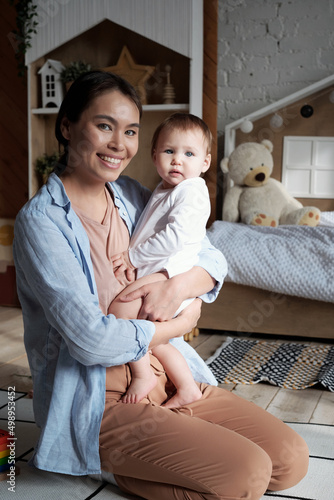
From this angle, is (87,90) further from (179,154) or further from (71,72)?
(71,72)

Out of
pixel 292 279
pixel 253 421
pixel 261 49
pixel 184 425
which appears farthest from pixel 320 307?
pixel 261 49

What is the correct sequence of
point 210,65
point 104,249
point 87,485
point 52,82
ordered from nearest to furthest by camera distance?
point 104,249, point 87,485, point 210,65, point 52,82

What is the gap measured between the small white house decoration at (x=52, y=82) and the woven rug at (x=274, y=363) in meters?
1.80

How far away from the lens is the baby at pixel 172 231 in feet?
4.52

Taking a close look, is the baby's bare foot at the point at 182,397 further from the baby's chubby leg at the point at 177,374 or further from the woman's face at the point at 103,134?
the woman's face at the point at 103,134

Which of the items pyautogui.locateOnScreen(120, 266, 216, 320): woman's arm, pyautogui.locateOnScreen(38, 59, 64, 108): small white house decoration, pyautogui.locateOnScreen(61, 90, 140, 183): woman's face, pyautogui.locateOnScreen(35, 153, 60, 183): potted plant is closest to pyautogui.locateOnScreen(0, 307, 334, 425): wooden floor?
pyautogui.locateOnScreen(120, 266, 216, 320): woman's arm

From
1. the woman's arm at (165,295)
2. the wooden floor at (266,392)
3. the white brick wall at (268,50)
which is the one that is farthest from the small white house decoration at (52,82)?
the woman's arm at (165,295)

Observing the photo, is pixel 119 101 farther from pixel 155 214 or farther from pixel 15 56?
pixel 15 56

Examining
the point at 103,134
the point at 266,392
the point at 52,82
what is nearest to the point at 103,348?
the point at 103,134

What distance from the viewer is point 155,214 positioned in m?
1.52

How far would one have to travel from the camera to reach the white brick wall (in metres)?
3.86

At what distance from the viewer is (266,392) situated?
2.27 meters

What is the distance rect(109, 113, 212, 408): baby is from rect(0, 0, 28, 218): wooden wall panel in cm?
251

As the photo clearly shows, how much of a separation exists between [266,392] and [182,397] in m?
0.90
